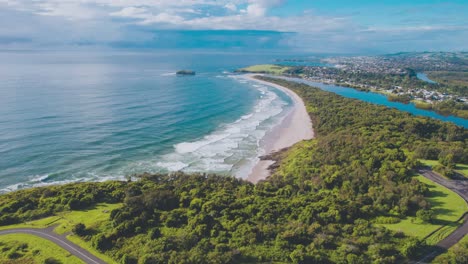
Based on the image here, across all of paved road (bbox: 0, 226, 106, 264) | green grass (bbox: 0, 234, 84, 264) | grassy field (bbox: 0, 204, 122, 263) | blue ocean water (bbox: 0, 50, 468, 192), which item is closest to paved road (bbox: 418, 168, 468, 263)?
paved road (bbox: 0, 226, 106, 264)

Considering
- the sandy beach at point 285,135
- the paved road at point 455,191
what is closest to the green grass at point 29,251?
the paved road at point 455,191

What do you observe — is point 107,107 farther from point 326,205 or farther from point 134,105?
point 326,205

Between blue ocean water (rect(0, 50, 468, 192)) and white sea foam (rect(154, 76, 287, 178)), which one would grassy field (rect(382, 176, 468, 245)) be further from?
blue ocean water (rect(0, 50, 468, 192))

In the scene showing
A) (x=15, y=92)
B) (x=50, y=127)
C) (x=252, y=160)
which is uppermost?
(x=15, y=92)

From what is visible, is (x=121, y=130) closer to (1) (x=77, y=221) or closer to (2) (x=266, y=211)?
(1) (x=77, y=221)

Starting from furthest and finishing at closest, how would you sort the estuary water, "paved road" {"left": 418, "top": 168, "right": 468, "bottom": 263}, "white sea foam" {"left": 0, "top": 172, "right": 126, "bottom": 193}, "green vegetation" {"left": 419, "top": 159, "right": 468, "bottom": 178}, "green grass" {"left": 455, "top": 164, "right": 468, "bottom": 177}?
the estuary water < "white sea foam" {"left": 0, "top": 172, "right": 126, "bottom": 193} < "green grass" {"left": 455, "top": 164, "right": 468, "bottom": 177} < "green vegetation" {"left": 419, "top": 159, "right": 468, "bottom": 178} < "paved road" {"left": 418, "top": 168, "right": 468, "bottom": 263}

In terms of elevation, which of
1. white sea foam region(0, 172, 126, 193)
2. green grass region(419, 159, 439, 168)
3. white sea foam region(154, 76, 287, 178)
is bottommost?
white sea foam region(0, 172, 126, 193)

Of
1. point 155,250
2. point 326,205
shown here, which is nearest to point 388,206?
point 326,205
